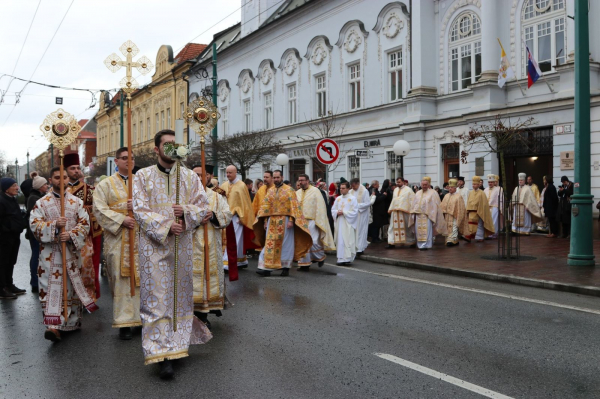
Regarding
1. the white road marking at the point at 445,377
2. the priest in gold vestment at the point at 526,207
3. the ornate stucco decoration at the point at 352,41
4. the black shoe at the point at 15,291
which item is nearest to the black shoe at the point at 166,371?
the white road marking at the point at 445,377

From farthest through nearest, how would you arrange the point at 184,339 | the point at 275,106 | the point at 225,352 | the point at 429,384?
the point at 275,106 < the point at 225,352 < the point at 184,339 < the point at 429,384

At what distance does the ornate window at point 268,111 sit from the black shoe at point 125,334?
1113 inches

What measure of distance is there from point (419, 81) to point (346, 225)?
11279mm

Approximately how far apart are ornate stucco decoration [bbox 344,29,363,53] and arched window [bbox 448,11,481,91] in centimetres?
509

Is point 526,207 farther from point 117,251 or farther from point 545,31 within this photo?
point 117,251

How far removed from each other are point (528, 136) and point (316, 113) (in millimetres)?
12717

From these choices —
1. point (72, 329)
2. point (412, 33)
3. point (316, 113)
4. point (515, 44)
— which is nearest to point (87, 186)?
point (72, 329)

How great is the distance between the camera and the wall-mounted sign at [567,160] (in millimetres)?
17625

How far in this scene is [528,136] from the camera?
62.2ft

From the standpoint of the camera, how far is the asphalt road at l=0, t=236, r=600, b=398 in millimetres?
4590

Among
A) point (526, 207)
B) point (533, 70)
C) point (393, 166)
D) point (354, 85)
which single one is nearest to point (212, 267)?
point (526, 207)

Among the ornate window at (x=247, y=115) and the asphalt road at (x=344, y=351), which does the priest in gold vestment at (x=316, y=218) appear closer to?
the asphalt road at (x=344, y=351)

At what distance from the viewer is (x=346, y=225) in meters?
13.0

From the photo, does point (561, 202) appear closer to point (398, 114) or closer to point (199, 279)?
point (398, 114)
